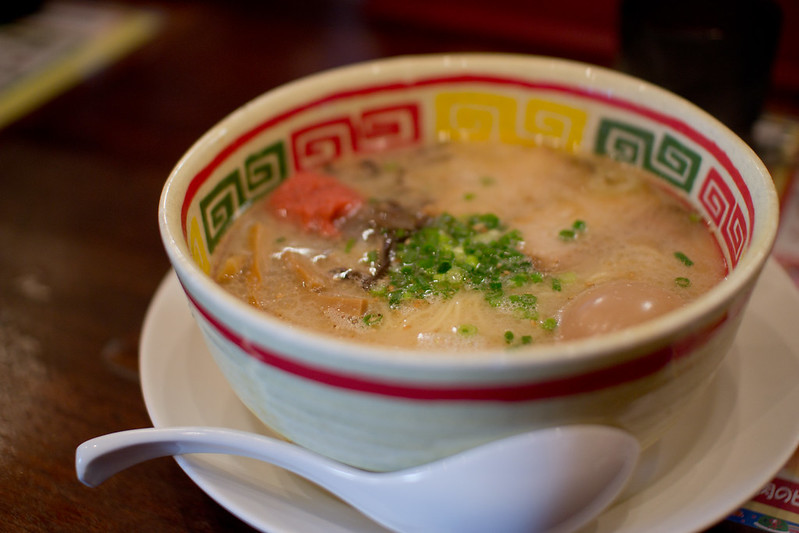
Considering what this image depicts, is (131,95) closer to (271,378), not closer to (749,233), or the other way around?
(271,378)

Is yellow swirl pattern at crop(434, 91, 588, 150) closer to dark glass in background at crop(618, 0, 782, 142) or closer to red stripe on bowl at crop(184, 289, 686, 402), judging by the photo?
dark glass in background at crop(618, 0, 782, 142)

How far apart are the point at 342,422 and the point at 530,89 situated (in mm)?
1002

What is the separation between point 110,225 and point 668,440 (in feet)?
4.82

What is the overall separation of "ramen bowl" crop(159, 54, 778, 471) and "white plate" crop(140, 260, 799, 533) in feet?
0.35

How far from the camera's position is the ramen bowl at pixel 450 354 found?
778mm

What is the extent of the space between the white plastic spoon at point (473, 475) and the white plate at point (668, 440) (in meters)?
0.05

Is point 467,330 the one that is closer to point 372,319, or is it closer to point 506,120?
point 372,319

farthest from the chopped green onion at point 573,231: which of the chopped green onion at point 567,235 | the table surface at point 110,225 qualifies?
the table surface at point 110,225

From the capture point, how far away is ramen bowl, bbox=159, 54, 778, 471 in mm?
778

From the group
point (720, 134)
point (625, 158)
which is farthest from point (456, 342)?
point (625, 158)

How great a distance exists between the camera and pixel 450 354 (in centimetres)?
77

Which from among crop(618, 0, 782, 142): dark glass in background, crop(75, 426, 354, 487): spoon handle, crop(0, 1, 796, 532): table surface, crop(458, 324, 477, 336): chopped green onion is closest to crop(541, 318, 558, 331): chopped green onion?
crop(458, 324, 477, 336): chopped green onion

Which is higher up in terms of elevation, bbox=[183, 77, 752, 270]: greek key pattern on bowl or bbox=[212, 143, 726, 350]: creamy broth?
bbox=[183, 77, 752, 270]: greek key pattern on bowl

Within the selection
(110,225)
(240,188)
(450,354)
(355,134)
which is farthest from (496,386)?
(110,225)
